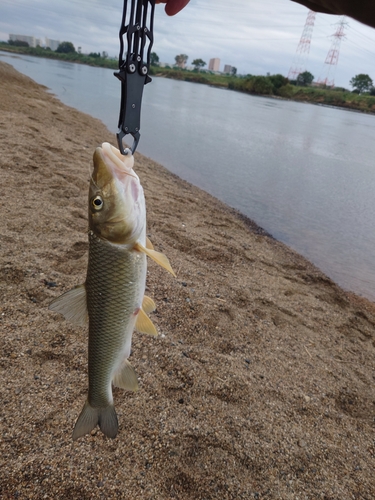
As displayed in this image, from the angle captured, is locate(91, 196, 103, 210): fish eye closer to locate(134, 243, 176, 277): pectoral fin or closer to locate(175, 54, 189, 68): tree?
locate(134, 243, 176, 277): pectoral fin

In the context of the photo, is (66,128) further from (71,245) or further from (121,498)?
(121,498)

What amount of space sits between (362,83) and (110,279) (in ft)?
338

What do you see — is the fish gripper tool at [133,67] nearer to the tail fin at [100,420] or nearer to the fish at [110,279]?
the fish at [110,279]

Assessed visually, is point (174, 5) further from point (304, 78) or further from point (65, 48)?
point (65, 48)

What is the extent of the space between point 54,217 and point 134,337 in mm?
2618

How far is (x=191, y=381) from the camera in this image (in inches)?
131

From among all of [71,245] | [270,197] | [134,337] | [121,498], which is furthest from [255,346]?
[270,197]

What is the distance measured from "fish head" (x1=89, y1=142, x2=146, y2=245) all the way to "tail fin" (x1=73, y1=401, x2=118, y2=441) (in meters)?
1.01

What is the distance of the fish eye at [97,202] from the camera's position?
1.95 m

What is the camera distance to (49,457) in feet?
8.14

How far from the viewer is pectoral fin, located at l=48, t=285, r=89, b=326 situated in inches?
81.8

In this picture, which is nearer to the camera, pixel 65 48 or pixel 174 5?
pixel 174 5

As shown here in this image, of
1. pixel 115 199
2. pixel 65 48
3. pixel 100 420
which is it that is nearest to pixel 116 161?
pixel 115 199

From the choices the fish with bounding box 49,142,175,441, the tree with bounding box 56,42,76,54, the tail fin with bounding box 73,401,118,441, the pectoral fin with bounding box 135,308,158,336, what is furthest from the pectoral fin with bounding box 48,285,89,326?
the tree with bounding box 56,42,76,54
